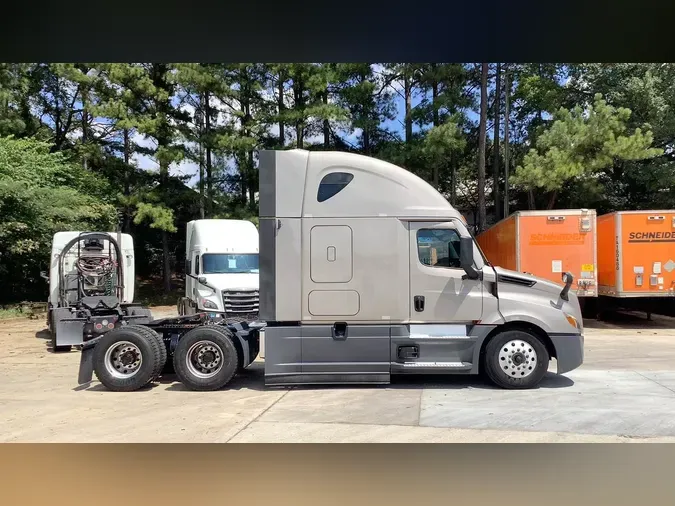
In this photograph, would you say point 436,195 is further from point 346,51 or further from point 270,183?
point 346,51

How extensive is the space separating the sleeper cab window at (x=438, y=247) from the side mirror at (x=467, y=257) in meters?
0.09

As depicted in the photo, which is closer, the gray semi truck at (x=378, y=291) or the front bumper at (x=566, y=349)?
the gray semi truck at (x=378, y=291)

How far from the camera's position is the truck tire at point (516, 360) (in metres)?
8.11

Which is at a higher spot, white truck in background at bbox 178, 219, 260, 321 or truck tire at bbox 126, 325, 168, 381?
white truck in background at bbox 178, 219, 260, 321

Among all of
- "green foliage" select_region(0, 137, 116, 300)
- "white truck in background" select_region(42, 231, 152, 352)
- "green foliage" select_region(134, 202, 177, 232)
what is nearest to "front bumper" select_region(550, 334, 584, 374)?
"white truck in background" select_region(42, 231, 152, 352)

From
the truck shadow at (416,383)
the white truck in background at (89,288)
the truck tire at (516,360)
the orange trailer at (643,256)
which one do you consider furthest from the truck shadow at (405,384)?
the orange trailer at (643,256)

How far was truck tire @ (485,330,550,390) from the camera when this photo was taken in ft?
26.6

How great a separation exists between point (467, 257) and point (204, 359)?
3.97 meters

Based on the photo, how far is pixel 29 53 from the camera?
5543mm

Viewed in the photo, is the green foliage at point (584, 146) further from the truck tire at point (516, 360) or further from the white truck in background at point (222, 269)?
the truck tire at point (516, 360)

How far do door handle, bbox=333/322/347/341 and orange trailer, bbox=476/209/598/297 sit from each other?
25.4ft

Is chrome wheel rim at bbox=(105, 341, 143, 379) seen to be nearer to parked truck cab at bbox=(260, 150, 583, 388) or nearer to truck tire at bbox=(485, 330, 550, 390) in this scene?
parked truck cab at bbox=(260, 150, 583, 388)

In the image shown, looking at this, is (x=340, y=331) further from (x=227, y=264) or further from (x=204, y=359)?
(x=227, y=264)

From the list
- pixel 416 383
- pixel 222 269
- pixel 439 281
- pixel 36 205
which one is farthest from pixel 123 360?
pixel 36 205
